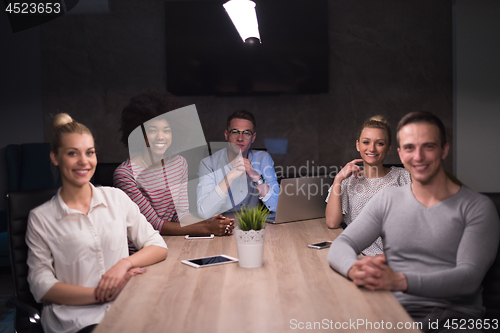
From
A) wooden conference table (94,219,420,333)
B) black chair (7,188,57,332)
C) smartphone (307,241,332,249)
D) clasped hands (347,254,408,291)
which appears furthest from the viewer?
smartphone (307,241,332,249)

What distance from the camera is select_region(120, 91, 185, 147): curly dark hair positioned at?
7.43ft

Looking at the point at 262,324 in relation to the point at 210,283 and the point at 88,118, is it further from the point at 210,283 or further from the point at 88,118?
the point at 88,118

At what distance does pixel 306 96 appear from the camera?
4.17 meters

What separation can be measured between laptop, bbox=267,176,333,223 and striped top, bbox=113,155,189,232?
54 cm

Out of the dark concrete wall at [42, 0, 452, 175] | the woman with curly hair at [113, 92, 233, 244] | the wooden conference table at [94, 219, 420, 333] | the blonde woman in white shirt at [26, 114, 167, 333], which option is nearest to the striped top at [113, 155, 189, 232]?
the woman with curly hair at [113, 92, 233, 244]

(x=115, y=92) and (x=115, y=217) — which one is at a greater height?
(x=115, y=92)

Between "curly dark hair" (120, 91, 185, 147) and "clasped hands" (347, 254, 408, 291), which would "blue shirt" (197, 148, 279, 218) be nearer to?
"curly dark hair" (120, 91, 185, 147)

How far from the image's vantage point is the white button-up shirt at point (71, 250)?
1.38 metres

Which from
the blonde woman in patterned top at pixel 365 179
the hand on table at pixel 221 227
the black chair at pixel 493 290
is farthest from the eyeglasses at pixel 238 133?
the black chair at pixel 493 290

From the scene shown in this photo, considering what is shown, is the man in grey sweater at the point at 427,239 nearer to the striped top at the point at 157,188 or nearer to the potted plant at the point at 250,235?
the potted plant at the point at 250,235

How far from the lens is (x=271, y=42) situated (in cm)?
406

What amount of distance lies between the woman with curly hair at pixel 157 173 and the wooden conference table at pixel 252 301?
0.39 metres

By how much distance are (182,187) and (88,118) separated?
247 centimetres

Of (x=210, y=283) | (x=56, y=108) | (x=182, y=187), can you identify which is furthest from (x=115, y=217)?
(x=56, y=108)
